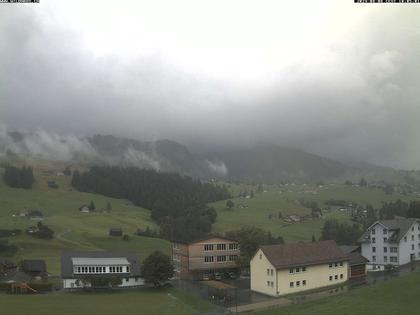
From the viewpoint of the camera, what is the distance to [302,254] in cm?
7925

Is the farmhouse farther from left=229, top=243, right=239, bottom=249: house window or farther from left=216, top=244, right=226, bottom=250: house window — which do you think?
left=229, top=243, right=239, bottom=249: house window

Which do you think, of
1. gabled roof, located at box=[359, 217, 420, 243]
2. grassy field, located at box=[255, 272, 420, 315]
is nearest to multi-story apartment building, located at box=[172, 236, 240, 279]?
gabled roof, located at box=[359, 217, 420, 243]

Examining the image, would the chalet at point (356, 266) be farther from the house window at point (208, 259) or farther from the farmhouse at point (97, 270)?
the farmhouse at point (97, 270)

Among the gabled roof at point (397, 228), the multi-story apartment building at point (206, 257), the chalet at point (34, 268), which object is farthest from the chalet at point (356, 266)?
the chalet at point (34, 268)

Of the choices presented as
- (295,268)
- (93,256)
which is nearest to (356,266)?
(295,268)

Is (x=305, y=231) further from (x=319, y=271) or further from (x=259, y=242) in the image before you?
(x=319, y=271)

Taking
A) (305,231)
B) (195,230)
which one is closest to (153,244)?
(195,230)

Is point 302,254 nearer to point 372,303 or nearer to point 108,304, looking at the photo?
point 372,303

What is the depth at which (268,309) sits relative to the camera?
2440 inches

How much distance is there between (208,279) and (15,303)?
3764 centimetres

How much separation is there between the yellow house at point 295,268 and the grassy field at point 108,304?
11.9 metres

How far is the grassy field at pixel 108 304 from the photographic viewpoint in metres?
61.2

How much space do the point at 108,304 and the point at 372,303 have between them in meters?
33.9

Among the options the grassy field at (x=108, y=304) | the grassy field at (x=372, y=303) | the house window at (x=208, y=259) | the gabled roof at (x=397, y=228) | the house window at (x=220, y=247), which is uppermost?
the gabled roof at (x=397, y=228)
